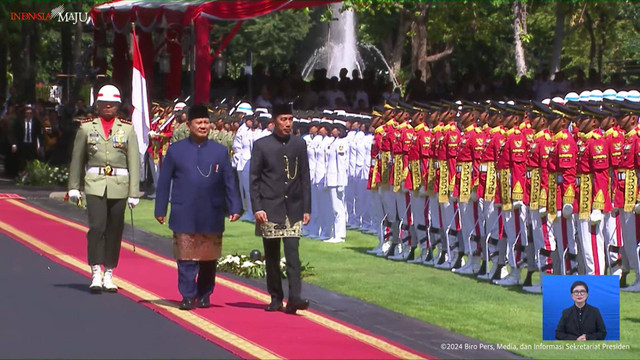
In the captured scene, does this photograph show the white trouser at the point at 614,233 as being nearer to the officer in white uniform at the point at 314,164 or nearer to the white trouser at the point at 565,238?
Result: the white trouser at the point at 565,238

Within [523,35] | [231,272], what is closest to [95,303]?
[231,272]

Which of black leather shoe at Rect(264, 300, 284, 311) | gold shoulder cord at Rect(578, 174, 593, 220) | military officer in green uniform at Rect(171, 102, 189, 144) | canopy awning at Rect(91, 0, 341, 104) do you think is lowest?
black leather shoe at Rect(264, 300, 284, 311)

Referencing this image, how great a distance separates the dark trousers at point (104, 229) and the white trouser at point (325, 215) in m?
8.53

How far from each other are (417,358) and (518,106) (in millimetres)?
7317

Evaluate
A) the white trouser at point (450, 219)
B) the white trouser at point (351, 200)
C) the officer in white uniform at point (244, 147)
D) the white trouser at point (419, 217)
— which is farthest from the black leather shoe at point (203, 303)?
the officer in white uniform at point (244, 147)

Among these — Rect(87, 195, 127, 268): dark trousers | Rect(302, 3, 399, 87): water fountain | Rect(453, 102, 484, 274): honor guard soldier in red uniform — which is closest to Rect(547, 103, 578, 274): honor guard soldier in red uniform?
Rect(453, 102, 484, 274): honor guard soldier in red uniform

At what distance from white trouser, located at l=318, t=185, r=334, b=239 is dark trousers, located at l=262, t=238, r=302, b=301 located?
9.39m

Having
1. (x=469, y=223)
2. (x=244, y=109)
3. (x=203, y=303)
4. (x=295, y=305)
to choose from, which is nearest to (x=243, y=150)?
(x=244, y=109)

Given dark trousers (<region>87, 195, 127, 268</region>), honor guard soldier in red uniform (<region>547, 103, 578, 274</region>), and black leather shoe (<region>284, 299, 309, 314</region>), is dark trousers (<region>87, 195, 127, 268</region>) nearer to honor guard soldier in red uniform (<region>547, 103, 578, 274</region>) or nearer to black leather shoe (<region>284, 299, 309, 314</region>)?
black leather shoe (<region>284, 299, 309, 314</region>)

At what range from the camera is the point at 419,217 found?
21531 millimetres

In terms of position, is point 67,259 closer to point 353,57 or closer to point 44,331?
point 44,331

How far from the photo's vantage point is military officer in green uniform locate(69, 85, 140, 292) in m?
16.8

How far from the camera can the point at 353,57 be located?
64812mm

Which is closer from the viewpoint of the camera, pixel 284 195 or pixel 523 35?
pixel 284 195
